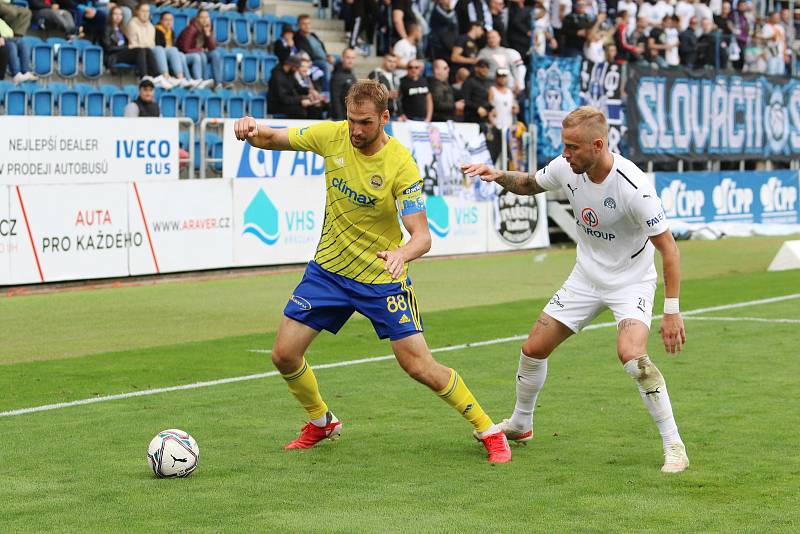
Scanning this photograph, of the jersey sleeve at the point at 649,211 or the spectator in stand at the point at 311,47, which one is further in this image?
the spectator in stand at the point at 311,47

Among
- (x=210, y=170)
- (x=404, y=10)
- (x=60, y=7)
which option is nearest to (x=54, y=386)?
(x=210, y=170)

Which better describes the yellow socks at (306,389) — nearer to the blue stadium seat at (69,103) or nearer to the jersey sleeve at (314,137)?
the jersey sleeve at (314,137)

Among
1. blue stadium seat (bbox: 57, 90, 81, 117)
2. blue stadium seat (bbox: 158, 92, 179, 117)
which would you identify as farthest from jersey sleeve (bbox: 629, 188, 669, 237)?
blue stadium seat (bbox: 158, 92, 179, 117)

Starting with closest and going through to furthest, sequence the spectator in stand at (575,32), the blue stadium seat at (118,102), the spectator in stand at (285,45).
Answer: the blue stadium seat at (118,102)
the spectator in stand at (285,45)
the spectator in stand at (575,32)

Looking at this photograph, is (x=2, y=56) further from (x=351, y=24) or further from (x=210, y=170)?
(x=351, y=24)

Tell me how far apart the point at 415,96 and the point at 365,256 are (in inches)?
617

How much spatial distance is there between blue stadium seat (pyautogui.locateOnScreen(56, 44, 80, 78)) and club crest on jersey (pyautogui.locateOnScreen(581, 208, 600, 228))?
14.9 m

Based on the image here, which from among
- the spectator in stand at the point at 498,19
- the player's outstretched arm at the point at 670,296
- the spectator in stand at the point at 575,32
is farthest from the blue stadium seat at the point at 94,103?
the player's outstretched arm at the point at 670,296

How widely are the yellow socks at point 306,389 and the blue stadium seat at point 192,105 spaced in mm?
14378

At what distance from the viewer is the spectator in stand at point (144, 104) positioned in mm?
19625

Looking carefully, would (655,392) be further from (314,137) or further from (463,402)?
(314,137)

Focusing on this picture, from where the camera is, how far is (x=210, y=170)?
2034cm

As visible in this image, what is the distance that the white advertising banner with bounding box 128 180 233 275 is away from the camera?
1839 cm

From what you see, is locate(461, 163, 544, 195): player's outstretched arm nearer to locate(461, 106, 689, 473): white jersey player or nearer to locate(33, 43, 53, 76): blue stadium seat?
locate(461, 106, 689, 473): white jersey player
